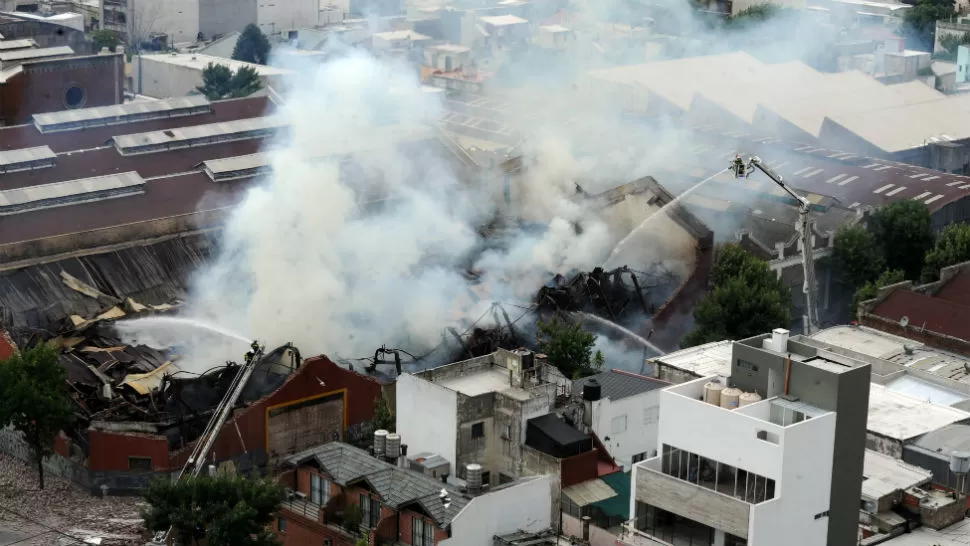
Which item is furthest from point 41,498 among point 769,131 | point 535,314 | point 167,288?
point 769,131

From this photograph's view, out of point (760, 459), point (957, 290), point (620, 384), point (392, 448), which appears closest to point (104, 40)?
point (957, 290)

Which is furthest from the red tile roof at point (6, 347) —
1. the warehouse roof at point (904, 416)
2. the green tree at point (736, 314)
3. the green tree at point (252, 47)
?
the green tree at point (252, 47)

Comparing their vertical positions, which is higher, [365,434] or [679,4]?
[679,4]

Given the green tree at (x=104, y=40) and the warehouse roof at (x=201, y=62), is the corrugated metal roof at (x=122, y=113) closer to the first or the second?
the warehouse roof at (x=201, y=62)

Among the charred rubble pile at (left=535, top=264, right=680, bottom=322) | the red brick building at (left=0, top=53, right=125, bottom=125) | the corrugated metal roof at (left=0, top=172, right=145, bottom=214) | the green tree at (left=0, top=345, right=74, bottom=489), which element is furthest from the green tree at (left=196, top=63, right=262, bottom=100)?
Answer: the green tree at (left=0, top=345, right=74, bottom=489)

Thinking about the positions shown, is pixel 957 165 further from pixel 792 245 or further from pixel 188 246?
pixel 188 246

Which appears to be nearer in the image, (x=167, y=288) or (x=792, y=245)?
(x=167, y=288)
